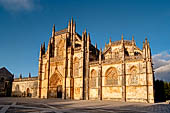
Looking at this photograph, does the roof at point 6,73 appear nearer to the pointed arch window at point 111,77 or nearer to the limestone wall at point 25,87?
the limestone wall at point 25,87

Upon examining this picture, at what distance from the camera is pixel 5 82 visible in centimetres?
4981

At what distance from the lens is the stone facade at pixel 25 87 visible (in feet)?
146

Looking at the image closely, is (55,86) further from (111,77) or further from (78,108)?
(78,108)

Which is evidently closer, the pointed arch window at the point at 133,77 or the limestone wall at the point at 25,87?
the pointed arch window at the point at 133,77

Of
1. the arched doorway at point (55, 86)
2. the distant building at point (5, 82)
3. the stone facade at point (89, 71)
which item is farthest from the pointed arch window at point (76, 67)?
the distant building at point (5, 82)

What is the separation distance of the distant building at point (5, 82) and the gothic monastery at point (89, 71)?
16833 millimetres

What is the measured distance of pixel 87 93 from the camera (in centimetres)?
3244

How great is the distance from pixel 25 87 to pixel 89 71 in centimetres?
2377

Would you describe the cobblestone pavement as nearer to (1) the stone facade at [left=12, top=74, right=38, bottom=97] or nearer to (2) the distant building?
(1) the stone facade at [left=12, top=74, right=38, bottom=97]

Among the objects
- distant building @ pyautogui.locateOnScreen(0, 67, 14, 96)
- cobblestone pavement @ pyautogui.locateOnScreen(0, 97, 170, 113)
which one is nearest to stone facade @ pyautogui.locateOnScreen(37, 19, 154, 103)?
cobblestone pavement @ pyautogui.locateOnScreen(0, 97, 170, 113)

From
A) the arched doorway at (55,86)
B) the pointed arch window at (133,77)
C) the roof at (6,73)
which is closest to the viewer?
the pointed arch window at (133,77)

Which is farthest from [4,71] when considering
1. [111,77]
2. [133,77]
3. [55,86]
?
[133,77]

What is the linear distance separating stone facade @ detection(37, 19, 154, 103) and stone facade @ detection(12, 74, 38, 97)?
5.50 m

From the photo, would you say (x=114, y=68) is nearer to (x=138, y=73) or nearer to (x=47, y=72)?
(x=138, y=73)
